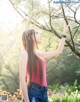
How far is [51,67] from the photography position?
2086 cm

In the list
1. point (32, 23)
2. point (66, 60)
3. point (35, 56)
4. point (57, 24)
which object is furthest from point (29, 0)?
point (66, 60)

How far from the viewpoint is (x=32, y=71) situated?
11.6 ft

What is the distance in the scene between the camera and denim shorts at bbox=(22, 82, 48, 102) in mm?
3455

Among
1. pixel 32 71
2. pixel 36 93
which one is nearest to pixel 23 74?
pixel 32 71

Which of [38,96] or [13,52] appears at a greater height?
[13,52]

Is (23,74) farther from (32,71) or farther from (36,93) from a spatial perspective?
(36,93)

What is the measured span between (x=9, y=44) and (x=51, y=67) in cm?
288

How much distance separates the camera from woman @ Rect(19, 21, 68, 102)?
3.45 meters

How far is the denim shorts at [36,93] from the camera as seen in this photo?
346 centimetres

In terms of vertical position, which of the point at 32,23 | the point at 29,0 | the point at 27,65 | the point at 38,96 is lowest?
the point at 38,96

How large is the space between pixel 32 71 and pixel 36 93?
224 millimetres

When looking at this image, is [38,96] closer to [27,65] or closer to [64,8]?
[27,65]

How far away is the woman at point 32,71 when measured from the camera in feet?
11.3

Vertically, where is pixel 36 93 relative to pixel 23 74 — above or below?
below
